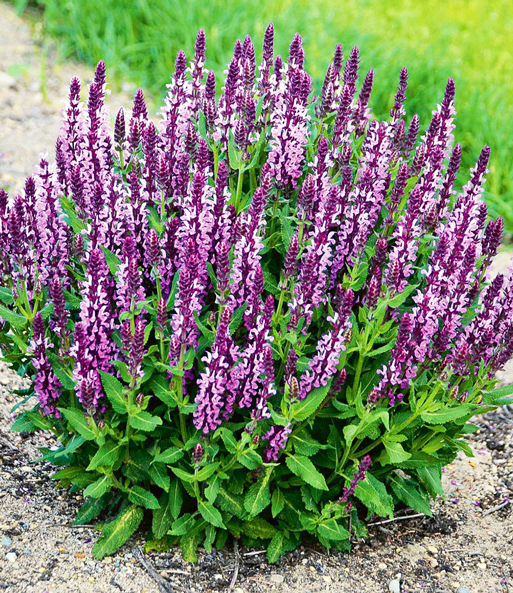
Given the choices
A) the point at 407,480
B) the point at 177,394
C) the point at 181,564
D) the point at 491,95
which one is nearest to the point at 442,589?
the point at 407,480

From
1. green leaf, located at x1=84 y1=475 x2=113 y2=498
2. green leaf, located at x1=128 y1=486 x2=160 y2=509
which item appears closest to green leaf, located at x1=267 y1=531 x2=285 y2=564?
green leaf, located at x1=128 y1=486 x2=160 y2=509

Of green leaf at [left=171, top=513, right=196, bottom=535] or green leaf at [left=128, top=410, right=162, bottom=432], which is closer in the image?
green leaf at [left=128, top=410, right=162, bottom=432]

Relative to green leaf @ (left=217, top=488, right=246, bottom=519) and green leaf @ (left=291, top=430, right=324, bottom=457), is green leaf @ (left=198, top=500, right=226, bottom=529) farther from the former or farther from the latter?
green leaf @ (left=291, top=430, right=324, bottom=457)

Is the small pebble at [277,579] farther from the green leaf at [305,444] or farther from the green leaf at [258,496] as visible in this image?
the green leaf at [305,444]

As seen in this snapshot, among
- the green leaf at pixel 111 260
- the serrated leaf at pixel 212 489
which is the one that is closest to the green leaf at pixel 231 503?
the serrated leaf at pixel 212 489

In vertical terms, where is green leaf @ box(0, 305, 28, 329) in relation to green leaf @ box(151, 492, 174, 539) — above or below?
above

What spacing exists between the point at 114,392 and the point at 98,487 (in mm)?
483

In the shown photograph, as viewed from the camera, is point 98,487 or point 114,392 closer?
point 114,392

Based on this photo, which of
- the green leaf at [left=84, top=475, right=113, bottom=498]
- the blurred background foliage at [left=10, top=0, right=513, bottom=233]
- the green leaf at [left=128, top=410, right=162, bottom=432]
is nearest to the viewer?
the green leaf at [left=128, top=410, right=162, bottom=432]

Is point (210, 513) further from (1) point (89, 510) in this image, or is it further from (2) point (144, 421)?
(1) point (89, 510)

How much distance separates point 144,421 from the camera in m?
3.09

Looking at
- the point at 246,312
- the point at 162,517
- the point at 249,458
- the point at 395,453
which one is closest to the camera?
the point at 246,312

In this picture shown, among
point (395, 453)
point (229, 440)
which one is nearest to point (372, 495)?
point (395, 453)

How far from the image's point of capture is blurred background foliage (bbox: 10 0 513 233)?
27.0 ft
